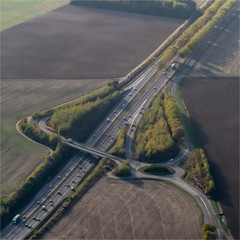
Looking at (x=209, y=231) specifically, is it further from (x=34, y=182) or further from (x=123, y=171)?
(x=34, y=182)

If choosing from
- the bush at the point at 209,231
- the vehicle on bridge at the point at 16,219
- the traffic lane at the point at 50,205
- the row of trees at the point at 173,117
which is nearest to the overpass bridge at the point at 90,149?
the traffic lane at the point at 50,205

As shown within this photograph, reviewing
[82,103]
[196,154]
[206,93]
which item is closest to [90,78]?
[82,103]

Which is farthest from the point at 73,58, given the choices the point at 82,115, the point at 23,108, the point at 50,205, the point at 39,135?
the point at 50,205

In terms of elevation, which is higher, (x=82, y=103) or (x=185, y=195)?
(x=82, y=103)

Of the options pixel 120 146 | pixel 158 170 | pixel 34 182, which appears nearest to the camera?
pixel 34 182

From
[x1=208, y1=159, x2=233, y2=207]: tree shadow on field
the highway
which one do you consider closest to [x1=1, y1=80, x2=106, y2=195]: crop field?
the highway

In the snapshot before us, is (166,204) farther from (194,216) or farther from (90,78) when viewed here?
(90,78)

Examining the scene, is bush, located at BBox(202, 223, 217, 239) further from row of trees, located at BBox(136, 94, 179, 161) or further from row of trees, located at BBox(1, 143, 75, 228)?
row of trees, located at BBox(1, 143, 75, 228)
